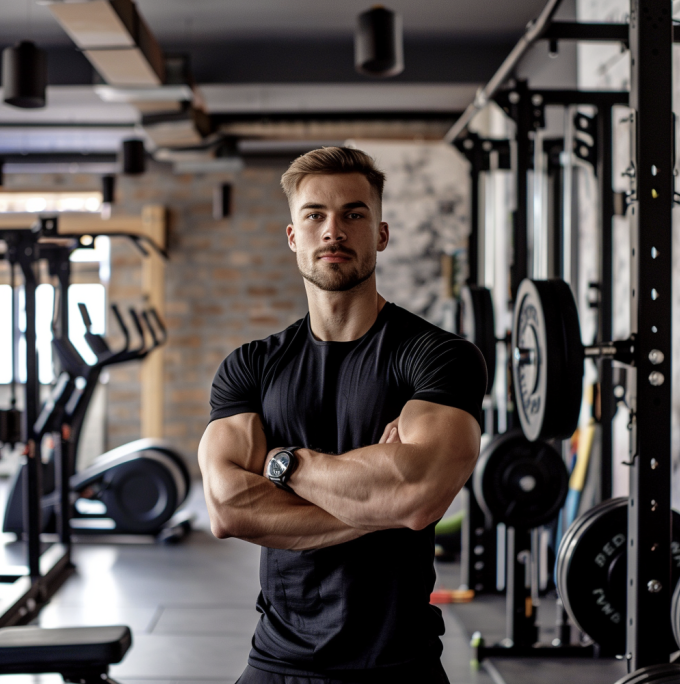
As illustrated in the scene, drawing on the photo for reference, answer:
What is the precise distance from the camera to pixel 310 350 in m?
1.45

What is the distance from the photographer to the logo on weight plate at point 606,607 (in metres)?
2.26

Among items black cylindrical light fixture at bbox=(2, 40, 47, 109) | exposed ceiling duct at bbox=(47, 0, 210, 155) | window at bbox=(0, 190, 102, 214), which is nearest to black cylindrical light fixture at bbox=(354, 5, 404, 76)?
exposed ceiling duct at bbox=(47, 0, 210, 155)

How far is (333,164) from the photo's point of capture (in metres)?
1.41

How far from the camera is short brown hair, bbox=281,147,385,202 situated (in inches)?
55.5

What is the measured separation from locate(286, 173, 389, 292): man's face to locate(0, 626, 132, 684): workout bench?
0.78m

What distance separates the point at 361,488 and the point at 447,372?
0.25m

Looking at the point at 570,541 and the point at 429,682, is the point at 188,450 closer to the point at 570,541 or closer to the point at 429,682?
the point at 570,541

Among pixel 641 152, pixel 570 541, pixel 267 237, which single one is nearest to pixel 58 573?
pixel 570 541

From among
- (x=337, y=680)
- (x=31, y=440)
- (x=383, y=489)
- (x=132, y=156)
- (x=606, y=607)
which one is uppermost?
(x=132, y=156)

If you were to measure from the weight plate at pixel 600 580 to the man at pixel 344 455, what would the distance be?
1.04m

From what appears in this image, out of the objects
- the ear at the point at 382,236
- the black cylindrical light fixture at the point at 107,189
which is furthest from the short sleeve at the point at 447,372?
the black cylindrical light fixture at the point at 107,189

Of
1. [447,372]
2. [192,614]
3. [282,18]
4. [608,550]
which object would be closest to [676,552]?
[608,550]

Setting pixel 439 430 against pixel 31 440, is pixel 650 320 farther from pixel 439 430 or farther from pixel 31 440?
pixel 31 440

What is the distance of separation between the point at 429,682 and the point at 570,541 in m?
1.12
